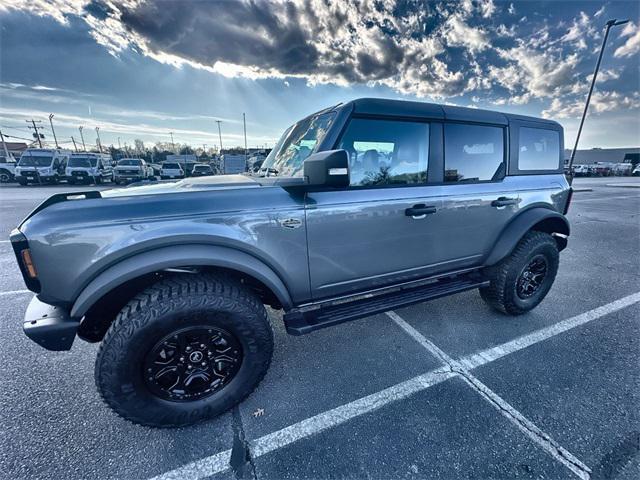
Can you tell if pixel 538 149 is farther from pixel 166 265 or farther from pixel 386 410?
pixel 166 265

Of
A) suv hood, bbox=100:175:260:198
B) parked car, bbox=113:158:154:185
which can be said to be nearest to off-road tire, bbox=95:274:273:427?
suv hood, bbox=100:175:260:198

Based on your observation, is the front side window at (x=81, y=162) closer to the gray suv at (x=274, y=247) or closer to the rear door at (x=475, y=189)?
the gray suv at (x=274, y=247)

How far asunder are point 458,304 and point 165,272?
3.15 metres

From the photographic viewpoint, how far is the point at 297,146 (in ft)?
8.52

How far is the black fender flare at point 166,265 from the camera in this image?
1590 mm

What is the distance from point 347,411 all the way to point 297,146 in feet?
7.08

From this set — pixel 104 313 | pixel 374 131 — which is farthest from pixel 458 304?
pixel 104 313

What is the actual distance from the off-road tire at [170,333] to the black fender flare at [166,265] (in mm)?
175

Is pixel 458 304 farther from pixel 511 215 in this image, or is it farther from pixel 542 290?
pixel 511 215

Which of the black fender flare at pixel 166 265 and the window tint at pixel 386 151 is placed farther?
the window tint at pixel 386 151

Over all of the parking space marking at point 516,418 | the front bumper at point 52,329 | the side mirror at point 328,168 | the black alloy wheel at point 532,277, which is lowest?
the parking space marking at point 516,418

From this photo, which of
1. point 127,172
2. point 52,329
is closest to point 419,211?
point 52,329

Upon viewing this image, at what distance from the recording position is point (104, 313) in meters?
1.92

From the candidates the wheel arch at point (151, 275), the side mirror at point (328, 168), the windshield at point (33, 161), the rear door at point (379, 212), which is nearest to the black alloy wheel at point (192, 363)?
the wheel arch at point (151, 275)
